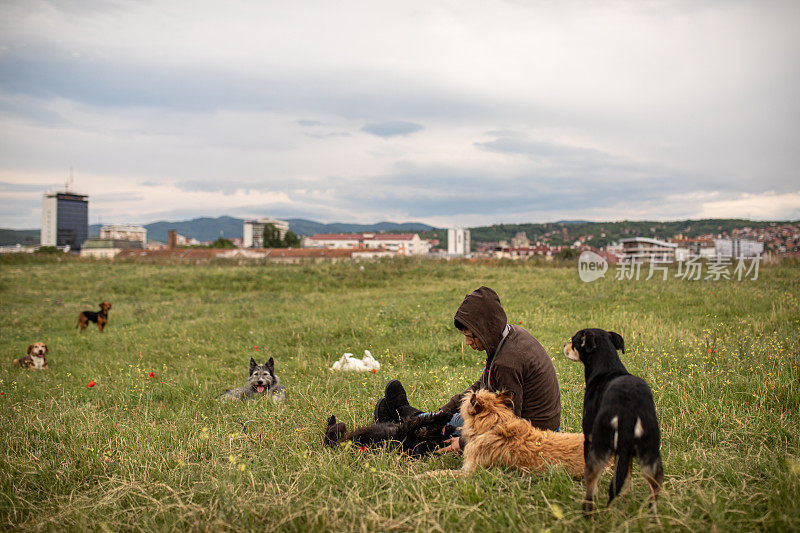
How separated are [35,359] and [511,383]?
1018 cm

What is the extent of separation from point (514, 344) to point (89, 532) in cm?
329

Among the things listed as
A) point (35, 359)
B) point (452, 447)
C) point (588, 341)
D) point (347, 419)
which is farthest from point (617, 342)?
point (35, 359)

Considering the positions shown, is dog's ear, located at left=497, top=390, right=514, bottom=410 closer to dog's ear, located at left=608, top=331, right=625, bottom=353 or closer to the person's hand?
the person's hand

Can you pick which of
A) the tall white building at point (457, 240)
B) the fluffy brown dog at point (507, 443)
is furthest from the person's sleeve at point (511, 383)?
the tall white building at point (457, 240)

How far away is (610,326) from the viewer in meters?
9.98

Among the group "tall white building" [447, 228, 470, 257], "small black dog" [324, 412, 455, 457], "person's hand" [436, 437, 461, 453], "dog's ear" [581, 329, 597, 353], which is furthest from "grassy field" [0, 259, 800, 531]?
"tall white building" [447, 228, 470, 257]

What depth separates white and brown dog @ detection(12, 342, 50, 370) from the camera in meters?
9.11

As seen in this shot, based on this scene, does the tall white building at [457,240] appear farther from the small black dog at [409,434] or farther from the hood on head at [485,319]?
the hood on head at [485,319]

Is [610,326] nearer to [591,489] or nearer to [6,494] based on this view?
[591,489]

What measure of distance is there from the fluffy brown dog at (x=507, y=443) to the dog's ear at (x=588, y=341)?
2.27 feet

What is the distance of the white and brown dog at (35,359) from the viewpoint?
9.11 metres

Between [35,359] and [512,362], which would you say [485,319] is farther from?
[35,359]

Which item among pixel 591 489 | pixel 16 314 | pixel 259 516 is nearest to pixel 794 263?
pixel 591 489

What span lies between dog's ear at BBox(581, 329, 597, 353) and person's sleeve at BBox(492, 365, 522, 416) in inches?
26.2
